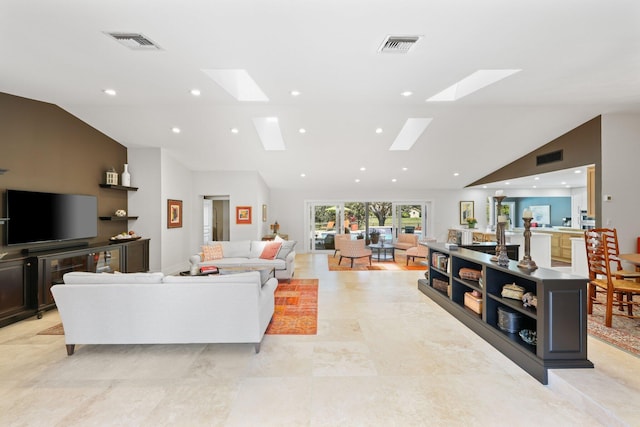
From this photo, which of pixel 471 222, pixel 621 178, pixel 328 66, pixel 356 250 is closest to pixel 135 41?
pixel 328 66

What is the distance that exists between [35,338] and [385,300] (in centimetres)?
456

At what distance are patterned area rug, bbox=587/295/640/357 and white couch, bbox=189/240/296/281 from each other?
4.67 m

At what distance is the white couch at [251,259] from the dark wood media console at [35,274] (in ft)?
5.57

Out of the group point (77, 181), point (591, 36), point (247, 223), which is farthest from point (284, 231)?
point (591, 36)

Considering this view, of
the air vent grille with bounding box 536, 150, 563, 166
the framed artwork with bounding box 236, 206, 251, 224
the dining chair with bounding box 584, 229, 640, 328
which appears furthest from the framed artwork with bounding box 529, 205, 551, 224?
the framed artwork with bounding box 236, 206, 251, 224

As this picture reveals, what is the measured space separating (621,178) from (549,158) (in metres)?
1.38

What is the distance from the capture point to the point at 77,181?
5277mm

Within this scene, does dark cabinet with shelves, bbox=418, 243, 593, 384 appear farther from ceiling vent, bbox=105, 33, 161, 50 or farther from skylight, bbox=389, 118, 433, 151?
ceiling vent, bbox=105, 33, 161, 50

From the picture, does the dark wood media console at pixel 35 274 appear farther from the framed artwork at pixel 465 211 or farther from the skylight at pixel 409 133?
the framed artwork at pixel 465 211

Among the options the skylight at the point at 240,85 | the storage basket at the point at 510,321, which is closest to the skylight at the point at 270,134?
the skylight at the point at 240,85

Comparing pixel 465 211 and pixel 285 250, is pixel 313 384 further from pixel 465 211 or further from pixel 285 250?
pixel 465 211

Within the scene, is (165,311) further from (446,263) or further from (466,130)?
(466,130)

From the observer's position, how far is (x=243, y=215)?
818cm

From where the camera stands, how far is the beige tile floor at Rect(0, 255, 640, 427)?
2.08m
